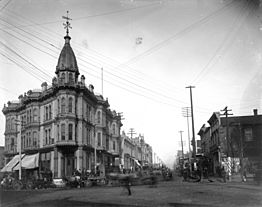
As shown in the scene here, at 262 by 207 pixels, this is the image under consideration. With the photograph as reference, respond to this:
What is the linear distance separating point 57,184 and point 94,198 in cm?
431

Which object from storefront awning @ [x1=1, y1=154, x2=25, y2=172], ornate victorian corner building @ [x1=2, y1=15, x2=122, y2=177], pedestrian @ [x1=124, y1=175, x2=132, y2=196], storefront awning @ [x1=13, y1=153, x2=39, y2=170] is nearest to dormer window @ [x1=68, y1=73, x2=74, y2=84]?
ornate victorian corner building @ [x1=2, y1=15, x2=122, y2=177]

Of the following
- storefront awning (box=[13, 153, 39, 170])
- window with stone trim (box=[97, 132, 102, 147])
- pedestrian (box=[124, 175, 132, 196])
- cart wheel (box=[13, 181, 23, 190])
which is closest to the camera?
pedestrian (box=[124, 175, 132, 196])

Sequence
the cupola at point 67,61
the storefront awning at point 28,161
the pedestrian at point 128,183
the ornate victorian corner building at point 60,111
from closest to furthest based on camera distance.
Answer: the pedestrian at point 128,183
the cupola at point 67,61
the ornate victorian corner building at point 60,111
the storefront awning at point 28,161

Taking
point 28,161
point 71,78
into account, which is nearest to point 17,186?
point 28,161

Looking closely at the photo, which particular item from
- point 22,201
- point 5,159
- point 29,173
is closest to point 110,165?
point 22,201

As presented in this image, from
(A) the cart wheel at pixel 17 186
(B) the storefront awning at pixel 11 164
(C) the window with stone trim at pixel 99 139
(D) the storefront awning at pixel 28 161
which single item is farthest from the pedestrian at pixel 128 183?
(B) the storefront awning at pixel 11 164

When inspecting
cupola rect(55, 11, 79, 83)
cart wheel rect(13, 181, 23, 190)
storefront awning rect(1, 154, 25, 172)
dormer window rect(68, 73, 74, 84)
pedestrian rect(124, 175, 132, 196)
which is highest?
cupola rect(55, 11, 79, 83)

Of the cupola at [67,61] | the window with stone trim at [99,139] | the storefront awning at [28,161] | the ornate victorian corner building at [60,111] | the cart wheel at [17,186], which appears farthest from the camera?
the storefront awning at [28,161]

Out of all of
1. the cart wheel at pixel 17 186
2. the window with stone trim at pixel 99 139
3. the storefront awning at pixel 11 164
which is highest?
the window with stone trim at pixel 99 139

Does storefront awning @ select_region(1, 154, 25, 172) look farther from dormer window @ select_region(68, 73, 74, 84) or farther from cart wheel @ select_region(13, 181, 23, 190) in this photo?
dormer window @ select_region(68, 73, 74, 84)

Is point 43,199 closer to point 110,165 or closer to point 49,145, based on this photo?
point 110,165

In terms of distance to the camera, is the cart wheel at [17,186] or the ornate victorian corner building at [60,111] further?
the cart wheel at [17,186]

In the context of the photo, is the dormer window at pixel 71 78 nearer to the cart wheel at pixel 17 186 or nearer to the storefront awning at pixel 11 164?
the storefront awning at pixel 11 164

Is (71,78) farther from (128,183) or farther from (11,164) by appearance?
(11,164)
